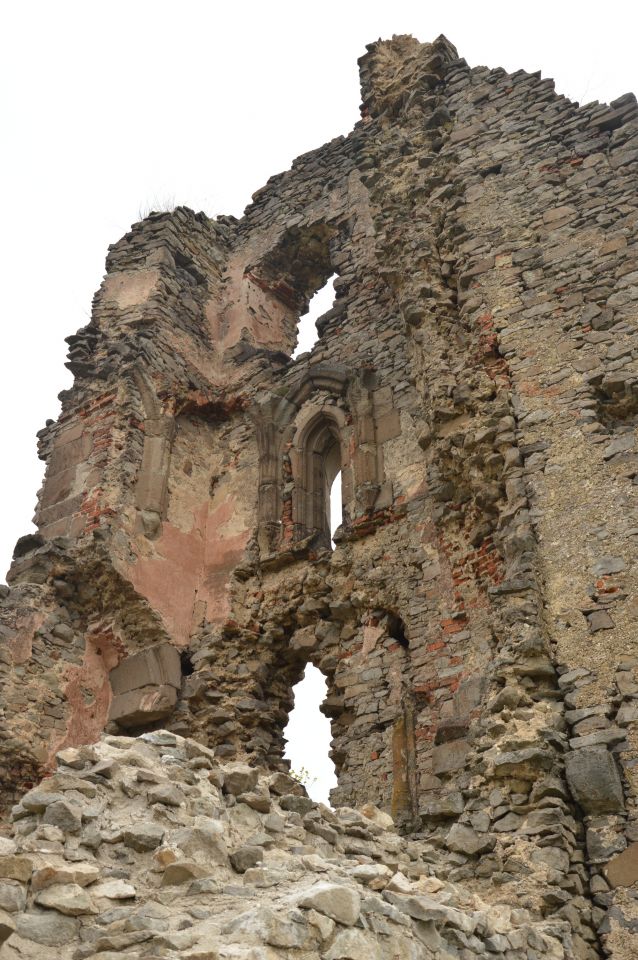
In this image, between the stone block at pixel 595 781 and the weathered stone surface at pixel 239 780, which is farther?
the stone block at pixel 595 781

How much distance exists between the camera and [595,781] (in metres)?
5.05

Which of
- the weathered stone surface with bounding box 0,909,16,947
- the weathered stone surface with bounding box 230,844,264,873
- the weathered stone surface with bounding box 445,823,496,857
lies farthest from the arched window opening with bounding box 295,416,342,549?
the weathered stone surface with bounding box 0,909,16,947

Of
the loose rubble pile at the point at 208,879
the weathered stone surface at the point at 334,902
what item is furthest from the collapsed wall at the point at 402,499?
the weathered stone surface at the point at 334,902

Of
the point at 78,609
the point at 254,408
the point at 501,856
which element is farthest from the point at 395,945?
the point at 254,408

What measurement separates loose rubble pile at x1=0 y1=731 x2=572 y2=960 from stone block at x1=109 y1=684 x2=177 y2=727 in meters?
4.16

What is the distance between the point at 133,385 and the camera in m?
10.7

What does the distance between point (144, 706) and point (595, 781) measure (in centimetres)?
492

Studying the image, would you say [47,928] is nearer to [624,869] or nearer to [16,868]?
[16,868]

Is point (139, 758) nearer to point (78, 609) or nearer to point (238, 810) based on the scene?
point (238, 810)

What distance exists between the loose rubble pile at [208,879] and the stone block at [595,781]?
724mm

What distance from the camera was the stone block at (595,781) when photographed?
5.02m

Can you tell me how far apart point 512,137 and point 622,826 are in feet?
20.0

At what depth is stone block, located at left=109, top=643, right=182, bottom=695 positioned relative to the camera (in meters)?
9.02

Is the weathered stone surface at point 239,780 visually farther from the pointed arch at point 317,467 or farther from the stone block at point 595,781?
the pointed arch at point 317,467
